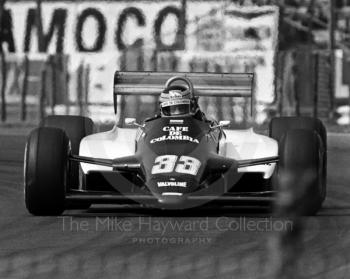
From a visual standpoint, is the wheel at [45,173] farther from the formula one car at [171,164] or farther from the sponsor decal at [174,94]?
the sponsor decal at [174,94]

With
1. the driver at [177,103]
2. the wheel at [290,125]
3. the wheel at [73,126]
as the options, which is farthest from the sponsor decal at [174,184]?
the wheel at [290,125]

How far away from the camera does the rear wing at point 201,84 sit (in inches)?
508

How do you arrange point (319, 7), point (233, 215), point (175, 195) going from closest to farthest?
point (175, 195), point (233, 215), point (319, 7)

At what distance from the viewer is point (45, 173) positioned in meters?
10.8

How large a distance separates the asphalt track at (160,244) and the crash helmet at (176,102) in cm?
88

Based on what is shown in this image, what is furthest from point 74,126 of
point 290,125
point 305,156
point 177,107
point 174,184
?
point 305,156

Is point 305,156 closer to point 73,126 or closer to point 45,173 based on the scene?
point 45,173

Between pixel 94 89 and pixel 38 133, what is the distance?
2011 cm

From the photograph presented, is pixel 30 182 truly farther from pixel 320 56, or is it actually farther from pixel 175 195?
pixel 320 56

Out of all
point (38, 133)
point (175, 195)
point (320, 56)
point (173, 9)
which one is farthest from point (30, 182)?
point (173, 9)

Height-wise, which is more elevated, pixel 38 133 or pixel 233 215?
pixel 38 133

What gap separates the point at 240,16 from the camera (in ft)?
110

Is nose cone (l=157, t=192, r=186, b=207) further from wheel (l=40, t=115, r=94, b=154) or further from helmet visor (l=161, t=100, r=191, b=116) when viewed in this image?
wheel (l=40, t=115, r=94, b=154)

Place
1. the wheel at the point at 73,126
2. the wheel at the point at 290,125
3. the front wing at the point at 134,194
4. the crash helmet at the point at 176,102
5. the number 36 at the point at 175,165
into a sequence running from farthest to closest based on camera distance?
the wheel at the point at 290,125 → the wheel at the point at 73,126 → the crash helmet at the point at 176,102 → the number 36 at the point at 175,165 → the front wing at the point at 134,194
